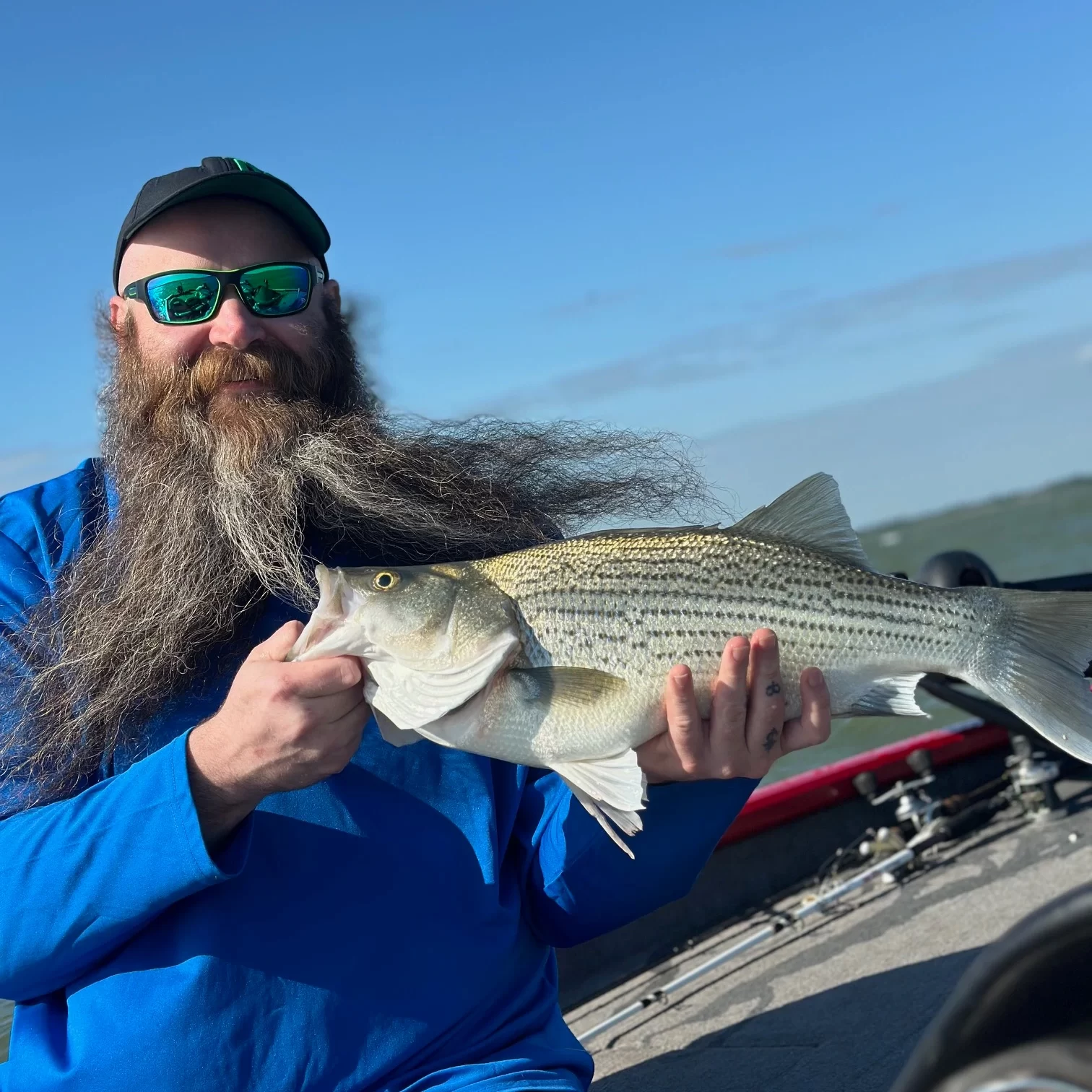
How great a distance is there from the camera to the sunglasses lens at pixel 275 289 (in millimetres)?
3225

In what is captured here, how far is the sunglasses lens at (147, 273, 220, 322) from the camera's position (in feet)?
10.4

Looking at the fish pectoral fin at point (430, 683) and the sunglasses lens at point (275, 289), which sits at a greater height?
the sunglasses lens at point (275, 289)

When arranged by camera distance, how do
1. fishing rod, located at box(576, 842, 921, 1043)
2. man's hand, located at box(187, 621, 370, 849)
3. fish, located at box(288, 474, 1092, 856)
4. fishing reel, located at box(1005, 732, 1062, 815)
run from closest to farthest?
man's hand, located at box(187, 621, 370, 849)
fish, located at box(288, 474, 1092, 856)
fishing rod, located at box(576, 842, 921, 1043)
fishing reel, located at box(1005, 732, 1062, 815)

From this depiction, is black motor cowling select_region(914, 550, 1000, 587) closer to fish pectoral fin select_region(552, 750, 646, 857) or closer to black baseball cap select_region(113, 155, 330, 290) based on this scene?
fish pectoral fin select_region(552, 750, 646, 857)

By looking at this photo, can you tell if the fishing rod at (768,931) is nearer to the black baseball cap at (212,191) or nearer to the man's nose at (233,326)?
the man's nose at (233,326)

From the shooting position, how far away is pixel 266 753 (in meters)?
2.17

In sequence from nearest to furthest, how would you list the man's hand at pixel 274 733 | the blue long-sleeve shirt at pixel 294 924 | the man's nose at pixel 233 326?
the man's hand at pixel 274 733
the blue long-sleeve shirt at pixel 294 924
the man's nose at pixel 233 326

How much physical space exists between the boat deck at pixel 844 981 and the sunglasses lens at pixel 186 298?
2.71 metres

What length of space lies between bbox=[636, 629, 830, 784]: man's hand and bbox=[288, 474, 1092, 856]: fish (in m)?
0.04

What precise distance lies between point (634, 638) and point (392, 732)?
1.80 feet

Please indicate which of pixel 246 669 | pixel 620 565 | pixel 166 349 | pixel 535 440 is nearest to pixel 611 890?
pixel 620 565

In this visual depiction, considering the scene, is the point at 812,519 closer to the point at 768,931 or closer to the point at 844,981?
the point at 844,981

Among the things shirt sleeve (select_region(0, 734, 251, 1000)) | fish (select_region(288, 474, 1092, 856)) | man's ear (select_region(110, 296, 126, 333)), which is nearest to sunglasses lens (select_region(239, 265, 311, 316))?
man's ear (select_region(110, 296, 126, 333))

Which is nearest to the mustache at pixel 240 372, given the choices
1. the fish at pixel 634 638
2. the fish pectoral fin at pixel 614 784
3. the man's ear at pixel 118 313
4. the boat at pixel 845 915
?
the man's ear at pixel 118 313
